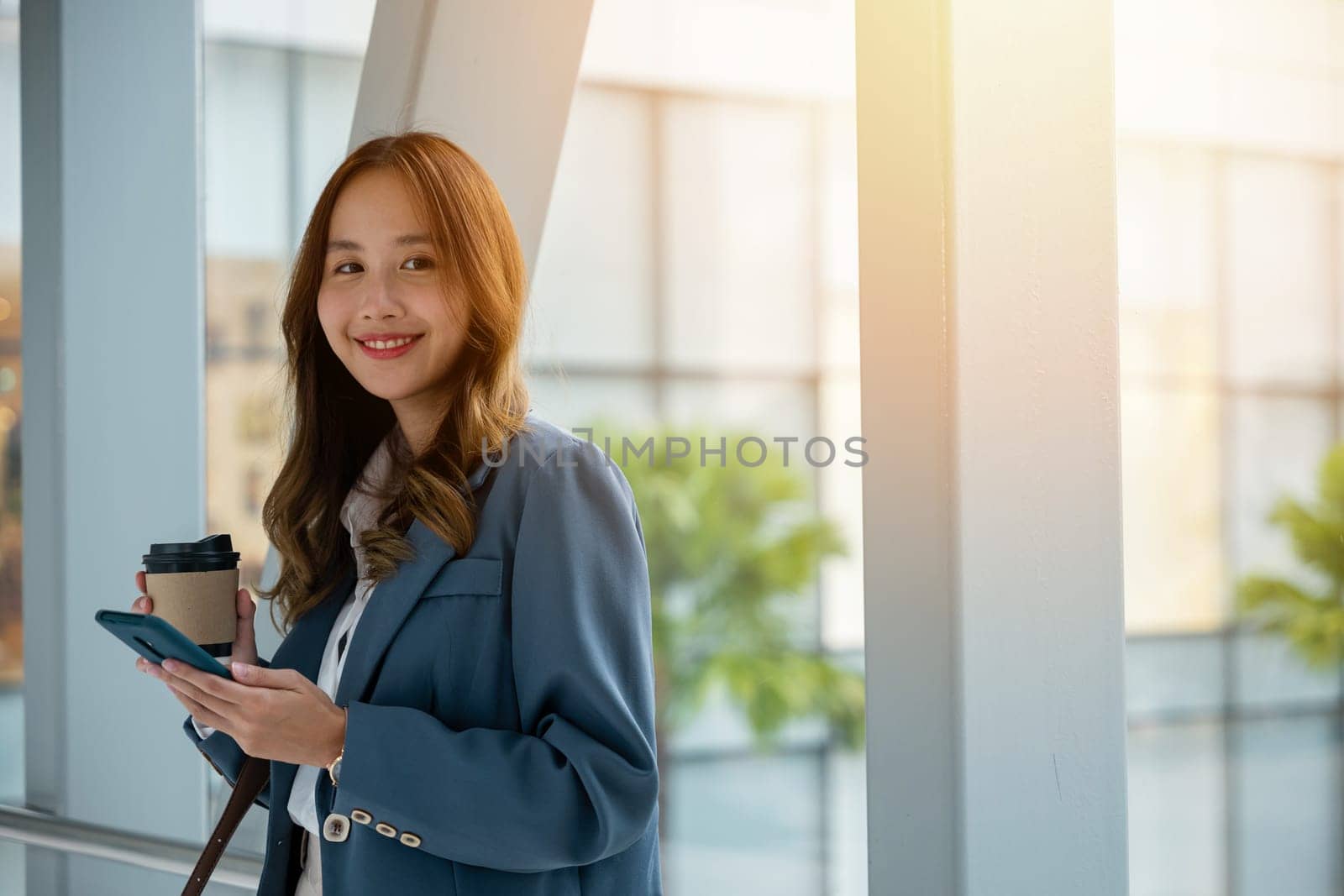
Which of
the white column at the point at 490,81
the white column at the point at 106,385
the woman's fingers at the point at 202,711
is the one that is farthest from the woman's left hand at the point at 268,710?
the white column at the point at 106,385

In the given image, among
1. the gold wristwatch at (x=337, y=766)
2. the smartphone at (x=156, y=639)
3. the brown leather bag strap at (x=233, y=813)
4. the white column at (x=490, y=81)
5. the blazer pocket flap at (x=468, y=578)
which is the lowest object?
the brown leather bag strap at (x=233, y=813)

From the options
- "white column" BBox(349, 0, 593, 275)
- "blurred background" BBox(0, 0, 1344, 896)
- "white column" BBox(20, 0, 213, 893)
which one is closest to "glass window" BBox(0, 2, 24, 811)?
"white column" BBox(20, 0, 213, 893)

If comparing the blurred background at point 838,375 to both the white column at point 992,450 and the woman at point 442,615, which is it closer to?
the woman at point 442,615

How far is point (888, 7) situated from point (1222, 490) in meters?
21.0

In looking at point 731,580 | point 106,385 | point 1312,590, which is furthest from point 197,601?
point 1312,590

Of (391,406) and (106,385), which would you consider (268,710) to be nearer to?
(391,406)

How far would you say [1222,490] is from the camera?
65.9 feet

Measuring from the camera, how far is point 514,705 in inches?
44.5

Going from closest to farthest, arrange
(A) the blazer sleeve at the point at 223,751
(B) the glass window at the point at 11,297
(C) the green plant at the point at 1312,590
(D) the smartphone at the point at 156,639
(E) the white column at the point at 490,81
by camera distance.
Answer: (D) the smartphone at the point at 156,639
(A) the blazer sleeve at the point at 223,751
(E) the white column at the point at 490,81
(B) the glass window at the point at 11,297
(C) the green plant at the point at 1312,590

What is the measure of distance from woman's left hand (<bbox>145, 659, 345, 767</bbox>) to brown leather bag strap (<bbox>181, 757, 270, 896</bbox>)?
24 centimetres

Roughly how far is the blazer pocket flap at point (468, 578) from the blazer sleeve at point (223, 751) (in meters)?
0.35

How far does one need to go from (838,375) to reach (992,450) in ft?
58.9

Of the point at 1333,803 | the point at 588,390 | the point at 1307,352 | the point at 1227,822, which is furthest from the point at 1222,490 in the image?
the point at 588,390

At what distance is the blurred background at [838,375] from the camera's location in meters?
16.6
